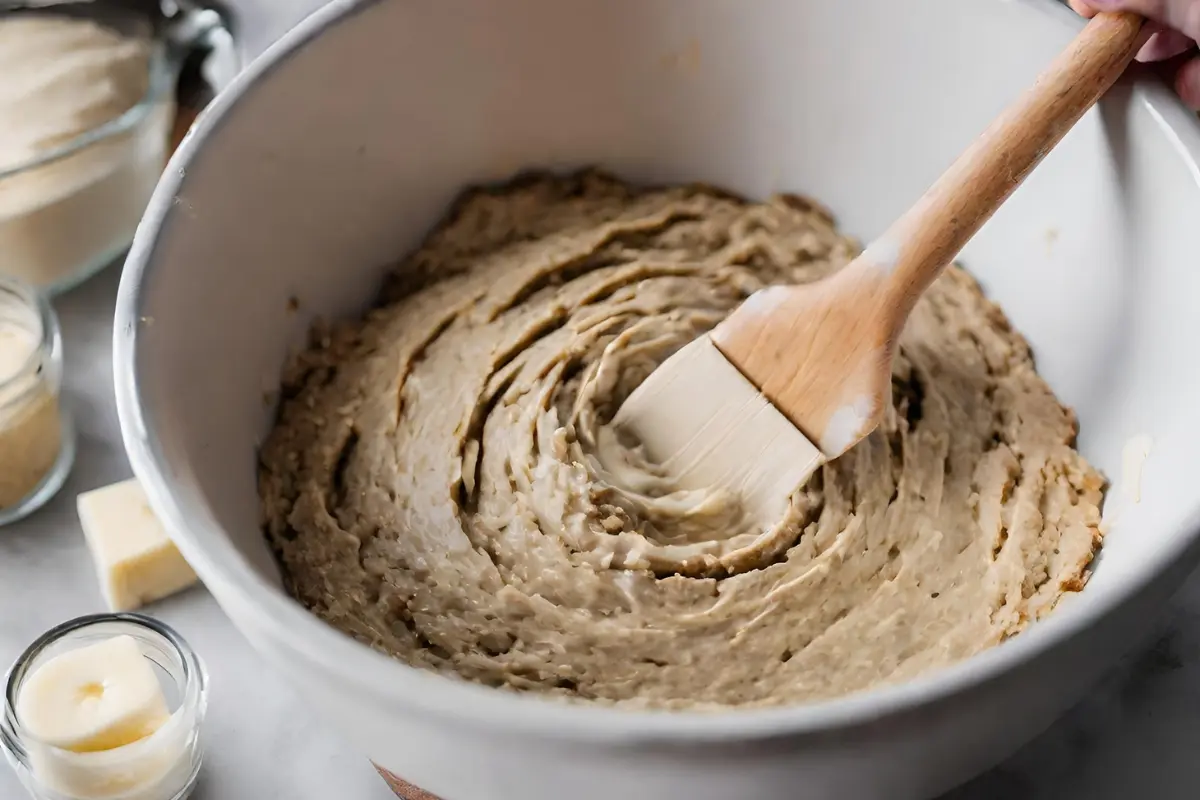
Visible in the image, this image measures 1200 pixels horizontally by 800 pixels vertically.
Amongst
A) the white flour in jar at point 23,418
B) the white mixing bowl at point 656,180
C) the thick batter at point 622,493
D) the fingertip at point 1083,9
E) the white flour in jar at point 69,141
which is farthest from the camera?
the white flour in jar at point 69,141

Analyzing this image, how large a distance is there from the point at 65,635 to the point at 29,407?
25 centimetres

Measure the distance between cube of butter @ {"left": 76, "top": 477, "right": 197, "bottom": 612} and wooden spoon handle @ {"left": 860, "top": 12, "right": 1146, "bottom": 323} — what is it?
704 mm

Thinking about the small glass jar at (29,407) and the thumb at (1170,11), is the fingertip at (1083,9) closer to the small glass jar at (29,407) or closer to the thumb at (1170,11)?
the thumb at (1170,11)

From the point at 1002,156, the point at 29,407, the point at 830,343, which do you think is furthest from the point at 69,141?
the point at 1002,156

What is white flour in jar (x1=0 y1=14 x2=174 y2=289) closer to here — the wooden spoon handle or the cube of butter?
the cube of butter

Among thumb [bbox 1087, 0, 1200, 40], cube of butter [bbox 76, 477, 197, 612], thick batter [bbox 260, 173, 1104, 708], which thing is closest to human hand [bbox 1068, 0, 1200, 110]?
thumb [bbox 1087, 0, 1200, 40]

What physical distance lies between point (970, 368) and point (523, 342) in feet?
1.43

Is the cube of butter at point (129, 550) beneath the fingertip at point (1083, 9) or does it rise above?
beneath

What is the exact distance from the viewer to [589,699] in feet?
3.02

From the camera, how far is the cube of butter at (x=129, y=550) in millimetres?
1123

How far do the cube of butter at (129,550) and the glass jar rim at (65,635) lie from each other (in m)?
0.05

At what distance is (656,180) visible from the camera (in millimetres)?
1359

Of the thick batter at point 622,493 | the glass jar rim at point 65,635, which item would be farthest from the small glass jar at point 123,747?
the thick batter at point 622,493

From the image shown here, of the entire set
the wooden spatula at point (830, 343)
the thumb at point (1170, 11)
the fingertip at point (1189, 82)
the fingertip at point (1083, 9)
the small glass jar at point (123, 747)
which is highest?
the thumb at point (1170, 11)
